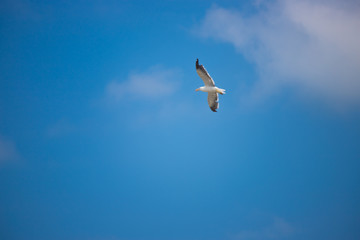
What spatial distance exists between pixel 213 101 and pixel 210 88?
1.56 metres

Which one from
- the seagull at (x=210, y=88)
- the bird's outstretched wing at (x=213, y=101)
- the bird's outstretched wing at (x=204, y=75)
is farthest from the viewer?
the bird's outstretched wing at (x=213, y=101)

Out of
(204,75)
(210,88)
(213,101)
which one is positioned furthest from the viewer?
(213,101)

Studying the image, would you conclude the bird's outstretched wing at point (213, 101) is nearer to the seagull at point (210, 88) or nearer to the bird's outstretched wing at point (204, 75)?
the seagull at point (210, 88)

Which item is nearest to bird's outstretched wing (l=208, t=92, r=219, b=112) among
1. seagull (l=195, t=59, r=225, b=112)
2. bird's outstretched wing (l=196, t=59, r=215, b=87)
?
seagull (l=195, t=59, r=225, b=112)

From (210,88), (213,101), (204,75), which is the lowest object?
(213,101)

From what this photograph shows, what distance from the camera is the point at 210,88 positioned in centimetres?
2997

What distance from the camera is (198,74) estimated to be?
29109mm

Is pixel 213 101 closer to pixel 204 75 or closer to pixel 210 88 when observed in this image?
pixel 210 88

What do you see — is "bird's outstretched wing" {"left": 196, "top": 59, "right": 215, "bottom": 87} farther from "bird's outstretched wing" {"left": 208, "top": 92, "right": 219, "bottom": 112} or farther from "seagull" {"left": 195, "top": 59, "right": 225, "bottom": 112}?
"bird's outstretched wing" {"left": 208, "top": 92, "right": 219, "bottom": 112}

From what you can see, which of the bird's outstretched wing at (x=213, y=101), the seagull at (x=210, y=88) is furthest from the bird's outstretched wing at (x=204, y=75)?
the bird's outstretched wing at (x=213, y=101)

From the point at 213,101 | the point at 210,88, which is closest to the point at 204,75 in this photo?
the point at 210,88

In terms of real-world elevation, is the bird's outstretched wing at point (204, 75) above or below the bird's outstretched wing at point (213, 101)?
above

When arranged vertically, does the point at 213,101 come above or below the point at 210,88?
below

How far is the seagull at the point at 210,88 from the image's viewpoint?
2864 cm
